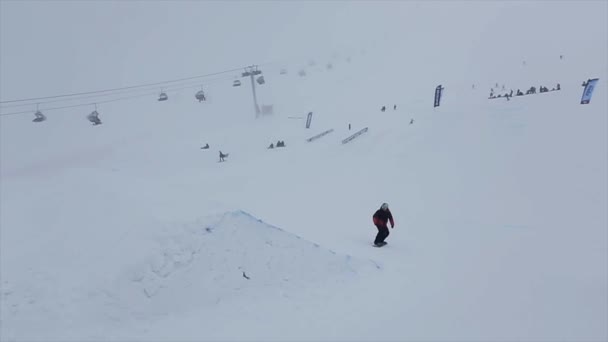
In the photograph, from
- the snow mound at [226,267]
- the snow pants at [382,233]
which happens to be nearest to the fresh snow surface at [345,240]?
the snow mound at [226,267]

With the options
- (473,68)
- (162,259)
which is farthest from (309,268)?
(473,68)

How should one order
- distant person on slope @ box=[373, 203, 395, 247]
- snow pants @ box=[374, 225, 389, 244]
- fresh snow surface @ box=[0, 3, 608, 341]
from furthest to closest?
snow pants @ box=[374, 225, 389, 244] → distant person on slope @ box=[373, 203, 395, 247] → fresh snow surface @ box=[0, 3, 608, 341]

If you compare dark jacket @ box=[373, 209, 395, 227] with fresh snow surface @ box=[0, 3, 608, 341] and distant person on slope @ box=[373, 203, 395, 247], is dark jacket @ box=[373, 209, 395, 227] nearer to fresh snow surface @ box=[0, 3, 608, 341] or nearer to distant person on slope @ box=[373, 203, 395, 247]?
distant person on slope @ box=[373, 203, 395, 247]

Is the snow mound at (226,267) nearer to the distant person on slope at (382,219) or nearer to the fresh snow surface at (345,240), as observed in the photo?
the fresh snow surface at (345,240)

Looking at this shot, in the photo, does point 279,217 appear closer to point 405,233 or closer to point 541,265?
point 405,233

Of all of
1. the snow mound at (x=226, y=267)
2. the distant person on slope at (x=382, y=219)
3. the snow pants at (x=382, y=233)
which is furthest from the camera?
the snow pants at (x=382, y=233)

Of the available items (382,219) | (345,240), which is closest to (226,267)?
(345,240)

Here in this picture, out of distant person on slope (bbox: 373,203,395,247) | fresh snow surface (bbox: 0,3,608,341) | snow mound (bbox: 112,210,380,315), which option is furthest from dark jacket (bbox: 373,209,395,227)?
snow mound (bbox: 112,210,380,315)

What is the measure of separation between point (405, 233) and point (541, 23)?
196 feet

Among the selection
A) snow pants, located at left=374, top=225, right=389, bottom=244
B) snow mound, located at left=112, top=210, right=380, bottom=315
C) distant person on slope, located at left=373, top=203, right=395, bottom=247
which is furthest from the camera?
snow pants, located at left=374, top=225, right=389, bottom=244

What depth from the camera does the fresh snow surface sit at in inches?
281

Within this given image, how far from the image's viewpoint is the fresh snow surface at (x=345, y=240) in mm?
7148

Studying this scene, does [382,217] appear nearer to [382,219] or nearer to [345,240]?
[382,219]

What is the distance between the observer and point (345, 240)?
11.4 metres
